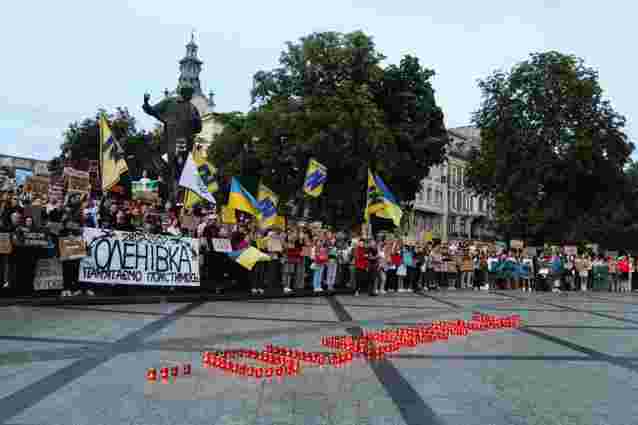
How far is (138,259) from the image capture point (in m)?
15.0

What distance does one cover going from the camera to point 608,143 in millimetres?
42844

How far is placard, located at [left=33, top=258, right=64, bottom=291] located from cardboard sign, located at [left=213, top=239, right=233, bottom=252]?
4.11 m

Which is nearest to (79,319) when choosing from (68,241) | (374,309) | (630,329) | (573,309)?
(68,241)

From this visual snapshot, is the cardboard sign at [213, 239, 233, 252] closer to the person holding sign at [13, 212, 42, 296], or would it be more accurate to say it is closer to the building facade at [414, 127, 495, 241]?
the person holding sign at [13, 212, 42, 296]

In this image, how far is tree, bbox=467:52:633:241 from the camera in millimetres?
42344

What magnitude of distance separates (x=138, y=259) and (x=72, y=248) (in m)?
1.67

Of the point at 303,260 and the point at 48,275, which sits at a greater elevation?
the point at 303,260

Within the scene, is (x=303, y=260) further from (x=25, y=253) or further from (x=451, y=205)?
(x=451, y=205)

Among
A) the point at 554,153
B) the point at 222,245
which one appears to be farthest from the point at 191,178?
the point at 554,153

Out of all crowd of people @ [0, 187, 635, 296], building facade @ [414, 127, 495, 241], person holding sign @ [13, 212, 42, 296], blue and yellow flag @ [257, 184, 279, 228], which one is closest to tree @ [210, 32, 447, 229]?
crowd of people @ [0, 187, 635, 296]

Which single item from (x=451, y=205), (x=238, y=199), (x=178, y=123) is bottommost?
(x=238, y=199)

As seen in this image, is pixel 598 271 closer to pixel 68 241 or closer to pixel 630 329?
pixel 630 329

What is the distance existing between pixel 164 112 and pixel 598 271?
2371 cm

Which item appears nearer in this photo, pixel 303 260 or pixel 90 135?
pixel 303 260
